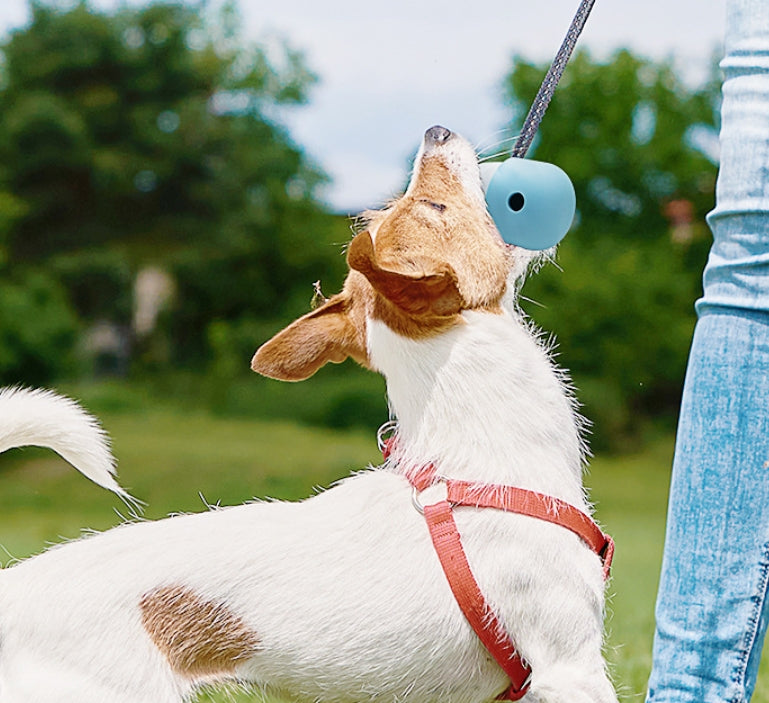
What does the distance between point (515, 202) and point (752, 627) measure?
98 centimetres

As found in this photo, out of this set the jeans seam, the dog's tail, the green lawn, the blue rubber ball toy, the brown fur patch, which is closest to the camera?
the jeans seam

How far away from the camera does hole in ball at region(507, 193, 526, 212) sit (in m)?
2.31

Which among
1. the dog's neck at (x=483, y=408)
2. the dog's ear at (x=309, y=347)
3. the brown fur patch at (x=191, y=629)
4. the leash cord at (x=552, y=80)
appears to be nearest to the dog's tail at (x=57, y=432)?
the brown fur patch at (x=191, y=629)

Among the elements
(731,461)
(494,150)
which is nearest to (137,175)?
(494,150)

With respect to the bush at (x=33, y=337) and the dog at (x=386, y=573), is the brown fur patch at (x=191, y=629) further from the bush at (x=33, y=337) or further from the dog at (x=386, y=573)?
the bush at (x=33, y=337)

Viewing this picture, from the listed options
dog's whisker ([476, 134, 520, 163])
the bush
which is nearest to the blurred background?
the bush

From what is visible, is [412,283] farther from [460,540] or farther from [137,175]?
[137,175]

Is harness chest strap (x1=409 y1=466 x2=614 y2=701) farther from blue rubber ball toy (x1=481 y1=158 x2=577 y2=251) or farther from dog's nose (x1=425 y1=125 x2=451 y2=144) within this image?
dog's nose (x1=425 y1=125 x2=451 y2=144)

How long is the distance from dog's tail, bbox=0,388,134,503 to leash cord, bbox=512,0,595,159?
1105mm

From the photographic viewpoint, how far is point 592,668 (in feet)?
6.62

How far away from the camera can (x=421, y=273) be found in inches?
85.8

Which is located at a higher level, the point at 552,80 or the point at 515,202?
the point at 552,80

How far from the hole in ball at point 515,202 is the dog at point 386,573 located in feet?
0.33

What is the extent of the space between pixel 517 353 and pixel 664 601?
58 cm
